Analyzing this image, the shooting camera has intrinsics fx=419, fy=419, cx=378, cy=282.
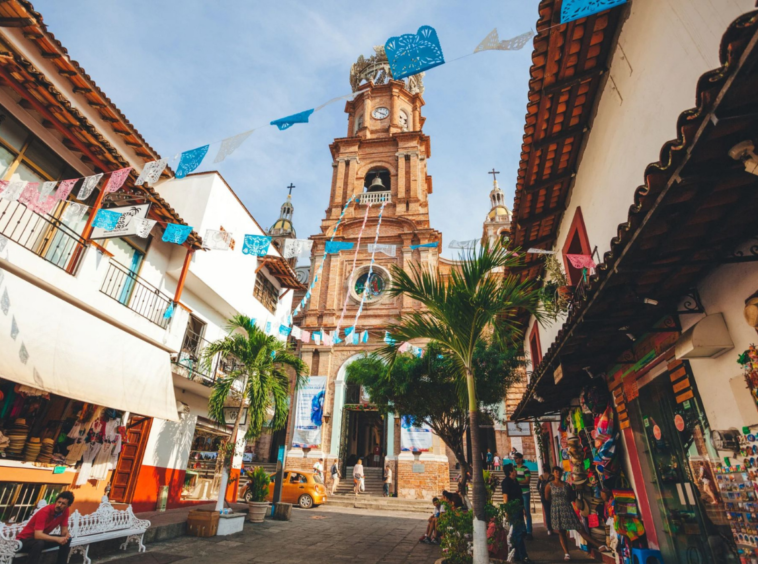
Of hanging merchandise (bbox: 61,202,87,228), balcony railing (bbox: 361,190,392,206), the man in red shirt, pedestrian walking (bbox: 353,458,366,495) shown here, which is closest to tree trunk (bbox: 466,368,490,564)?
the man in red shirt

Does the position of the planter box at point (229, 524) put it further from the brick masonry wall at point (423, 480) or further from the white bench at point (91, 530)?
the brick masonry wall at point (423, 480)

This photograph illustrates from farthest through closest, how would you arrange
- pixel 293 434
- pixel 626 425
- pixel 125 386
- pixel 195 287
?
pixel 293 434 → pixel 195 287 → pixel 125 386 → pixel 626 425

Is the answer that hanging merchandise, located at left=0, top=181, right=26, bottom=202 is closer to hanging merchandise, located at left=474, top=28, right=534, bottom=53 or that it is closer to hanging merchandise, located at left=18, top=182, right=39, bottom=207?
hanging merchandise, located at left=18, top=182, right=39, bottom=207

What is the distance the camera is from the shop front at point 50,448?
7.37 meters

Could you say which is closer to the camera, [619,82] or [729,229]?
[729,229]

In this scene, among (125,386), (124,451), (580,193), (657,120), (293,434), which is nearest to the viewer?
(657,120)

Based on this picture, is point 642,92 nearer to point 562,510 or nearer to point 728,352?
point 728,352

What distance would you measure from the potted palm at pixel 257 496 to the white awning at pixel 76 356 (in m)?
3.54

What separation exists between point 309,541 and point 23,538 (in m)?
5.33

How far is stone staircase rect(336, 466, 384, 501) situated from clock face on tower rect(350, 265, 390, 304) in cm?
908

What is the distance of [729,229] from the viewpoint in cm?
328

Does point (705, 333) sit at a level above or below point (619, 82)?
below

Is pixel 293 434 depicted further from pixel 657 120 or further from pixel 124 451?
pixel 657 120

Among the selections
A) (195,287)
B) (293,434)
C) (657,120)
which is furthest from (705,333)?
(293,434)
